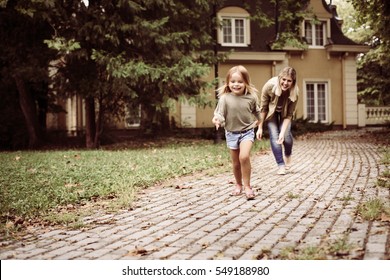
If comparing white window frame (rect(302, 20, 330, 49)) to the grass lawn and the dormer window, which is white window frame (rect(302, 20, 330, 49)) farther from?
the grass lawn

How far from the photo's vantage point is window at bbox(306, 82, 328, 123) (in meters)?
22.4

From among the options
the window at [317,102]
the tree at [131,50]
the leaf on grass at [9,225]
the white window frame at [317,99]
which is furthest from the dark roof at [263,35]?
the leaf on grass at [9,225]

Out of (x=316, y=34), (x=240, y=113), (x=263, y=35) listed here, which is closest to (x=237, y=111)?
(x=240, y=113)

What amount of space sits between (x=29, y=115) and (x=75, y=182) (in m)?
9.77

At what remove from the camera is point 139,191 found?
230 inches

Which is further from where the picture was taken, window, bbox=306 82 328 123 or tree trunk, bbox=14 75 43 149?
window, bbox=306 82 328 123

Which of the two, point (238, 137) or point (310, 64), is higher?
point (310, 64)

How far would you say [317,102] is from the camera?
2253cm

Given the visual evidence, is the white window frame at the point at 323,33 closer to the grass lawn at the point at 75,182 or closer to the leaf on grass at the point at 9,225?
the grass lawn at the point at 75,182

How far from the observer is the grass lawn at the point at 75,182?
14.9ft

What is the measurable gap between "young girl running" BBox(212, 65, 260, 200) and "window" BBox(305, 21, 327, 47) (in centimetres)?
1885

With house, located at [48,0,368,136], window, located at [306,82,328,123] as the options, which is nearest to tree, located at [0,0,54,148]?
house, located at [48,0,368,136]

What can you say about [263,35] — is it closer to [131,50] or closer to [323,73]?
[323,73]
